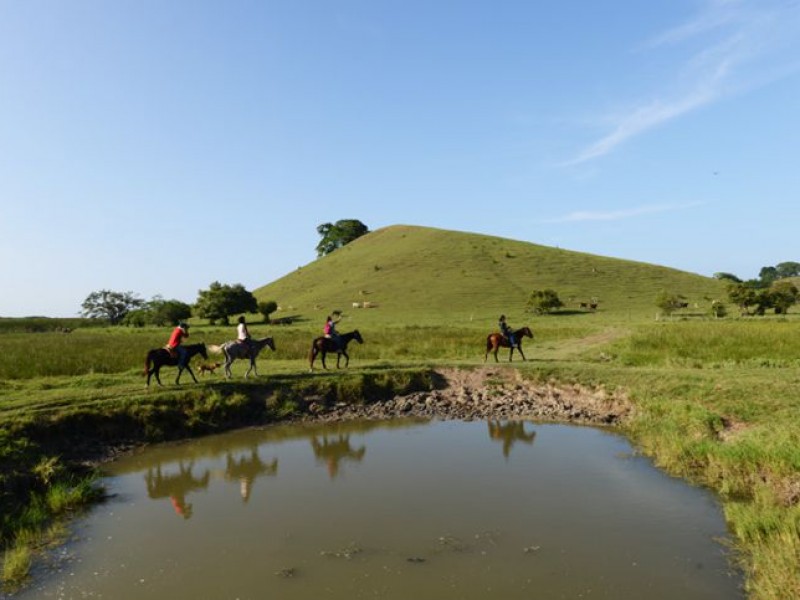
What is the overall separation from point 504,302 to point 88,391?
49259mm

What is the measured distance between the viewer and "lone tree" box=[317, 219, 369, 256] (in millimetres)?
117750

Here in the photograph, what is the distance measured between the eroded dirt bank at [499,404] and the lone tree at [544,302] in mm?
34784

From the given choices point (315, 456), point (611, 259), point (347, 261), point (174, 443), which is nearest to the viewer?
point (315, 456)

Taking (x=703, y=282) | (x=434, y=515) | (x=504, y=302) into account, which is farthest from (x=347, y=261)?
(x=434, y=515)

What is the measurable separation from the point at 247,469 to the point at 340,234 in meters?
106

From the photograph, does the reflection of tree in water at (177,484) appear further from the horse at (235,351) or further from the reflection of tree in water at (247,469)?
the horse at (235,351)

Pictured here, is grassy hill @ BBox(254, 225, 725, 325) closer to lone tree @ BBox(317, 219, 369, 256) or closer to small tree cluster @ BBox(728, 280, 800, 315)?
small tree cluster @ BBox(728, 280, 800, 315)

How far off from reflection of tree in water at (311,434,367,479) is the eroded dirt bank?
84.3 inches

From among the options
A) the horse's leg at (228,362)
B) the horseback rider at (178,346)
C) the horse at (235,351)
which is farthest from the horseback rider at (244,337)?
the horseback rider at (178,346)

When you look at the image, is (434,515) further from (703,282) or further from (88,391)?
(703,282)

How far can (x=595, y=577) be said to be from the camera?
8070 mm

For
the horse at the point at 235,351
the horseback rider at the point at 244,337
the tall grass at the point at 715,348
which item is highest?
the horseback rider at the point at 244,337

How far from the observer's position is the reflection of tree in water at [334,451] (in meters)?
14.1

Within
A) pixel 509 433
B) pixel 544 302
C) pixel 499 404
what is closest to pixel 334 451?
pixel 509 433
